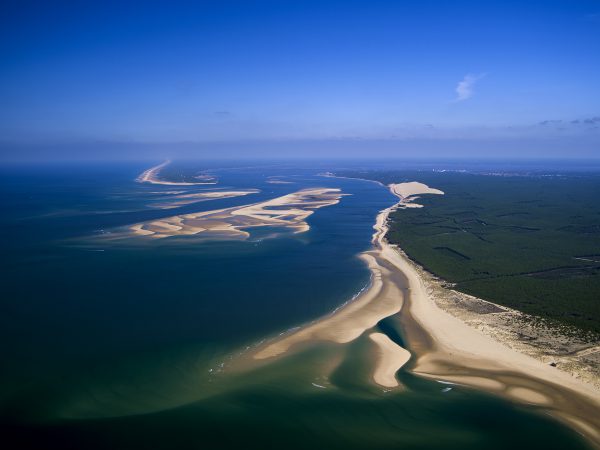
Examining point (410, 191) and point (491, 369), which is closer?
point (491, 369)

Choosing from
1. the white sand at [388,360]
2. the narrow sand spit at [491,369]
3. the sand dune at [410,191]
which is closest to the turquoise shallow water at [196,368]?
the white sand at [388,360]

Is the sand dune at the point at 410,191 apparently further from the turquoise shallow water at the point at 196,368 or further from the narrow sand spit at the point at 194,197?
the turquoise shallow water at the point at 196,368

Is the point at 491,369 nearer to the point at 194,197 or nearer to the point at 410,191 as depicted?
the point at 194,197

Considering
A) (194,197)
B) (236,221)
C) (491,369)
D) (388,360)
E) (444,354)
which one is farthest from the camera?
(194,197)

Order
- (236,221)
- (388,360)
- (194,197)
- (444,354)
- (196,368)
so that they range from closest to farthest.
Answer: (196,368) < (388,360) < (444,354) < (236,221) < (194,197)

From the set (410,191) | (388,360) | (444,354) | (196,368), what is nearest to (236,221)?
(196,368)

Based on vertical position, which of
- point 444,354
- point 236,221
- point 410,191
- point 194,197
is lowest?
point 444,354

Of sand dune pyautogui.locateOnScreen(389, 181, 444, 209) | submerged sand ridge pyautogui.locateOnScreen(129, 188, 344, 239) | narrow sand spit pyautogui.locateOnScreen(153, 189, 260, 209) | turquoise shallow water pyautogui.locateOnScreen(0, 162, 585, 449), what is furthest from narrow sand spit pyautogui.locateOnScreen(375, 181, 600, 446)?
narrow sand spit pyautogui.locateOnScreen(153, 189, 260, 209)

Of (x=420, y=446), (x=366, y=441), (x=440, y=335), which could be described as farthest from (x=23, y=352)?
(x=440, y=335)
